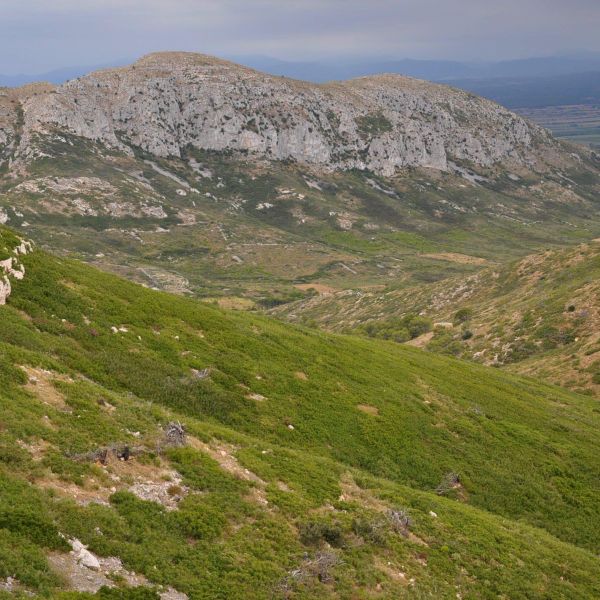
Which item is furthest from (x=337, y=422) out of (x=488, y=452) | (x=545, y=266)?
(x=545, y=266)

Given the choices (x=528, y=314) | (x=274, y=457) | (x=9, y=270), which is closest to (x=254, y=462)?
(x=274, y=457)

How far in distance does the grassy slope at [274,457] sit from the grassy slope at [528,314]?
2277 centimetres

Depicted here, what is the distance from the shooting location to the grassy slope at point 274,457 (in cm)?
1770

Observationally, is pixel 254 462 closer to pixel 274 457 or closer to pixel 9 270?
pixel 274 457

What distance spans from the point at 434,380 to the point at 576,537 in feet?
65.2

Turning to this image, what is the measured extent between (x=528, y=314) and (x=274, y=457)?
6847cm

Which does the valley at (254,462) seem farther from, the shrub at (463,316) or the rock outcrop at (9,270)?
the shrub at (463,316)

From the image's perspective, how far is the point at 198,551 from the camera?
1786 centimetres

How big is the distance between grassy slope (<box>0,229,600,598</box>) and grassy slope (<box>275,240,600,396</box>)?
22770mm

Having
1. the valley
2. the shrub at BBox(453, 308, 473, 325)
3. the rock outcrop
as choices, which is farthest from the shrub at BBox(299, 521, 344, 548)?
the shrub at BBox(453, 308, 473, 325)

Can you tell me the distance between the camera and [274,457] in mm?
26297

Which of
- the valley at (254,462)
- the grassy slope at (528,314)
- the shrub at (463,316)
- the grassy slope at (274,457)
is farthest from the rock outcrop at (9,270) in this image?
the shrub at (463,316)

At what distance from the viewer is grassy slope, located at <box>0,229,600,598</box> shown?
1770 cm

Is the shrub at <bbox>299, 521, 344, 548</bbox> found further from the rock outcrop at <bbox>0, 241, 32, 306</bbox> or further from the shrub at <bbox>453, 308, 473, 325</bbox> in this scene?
the shrub at <bbox>453, 308, 473, 325</bbox>
